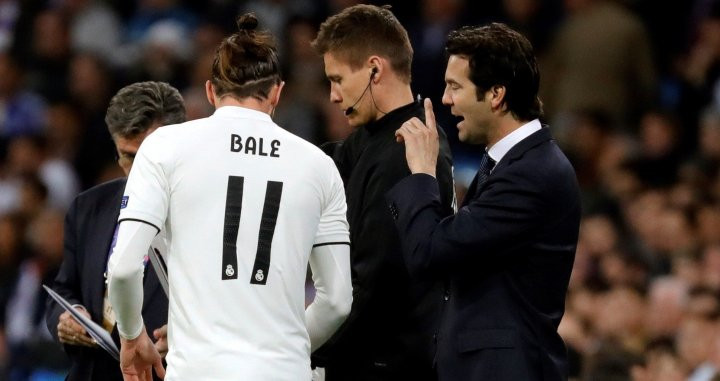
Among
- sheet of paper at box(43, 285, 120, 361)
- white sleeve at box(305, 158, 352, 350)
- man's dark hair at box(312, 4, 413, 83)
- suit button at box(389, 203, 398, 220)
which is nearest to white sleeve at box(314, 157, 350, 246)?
white sleeve at box(305, 158, 352, 350)

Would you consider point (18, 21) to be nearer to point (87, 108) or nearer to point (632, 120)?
point (87, 108)

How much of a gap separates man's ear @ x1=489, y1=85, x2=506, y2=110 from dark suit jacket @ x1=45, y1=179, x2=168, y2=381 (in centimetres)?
120

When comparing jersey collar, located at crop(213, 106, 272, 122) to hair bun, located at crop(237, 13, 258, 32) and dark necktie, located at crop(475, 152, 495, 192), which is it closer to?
hair bun, located at crop(237, 13, 258, 32)

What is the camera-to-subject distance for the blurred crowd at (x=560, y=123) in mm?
7711

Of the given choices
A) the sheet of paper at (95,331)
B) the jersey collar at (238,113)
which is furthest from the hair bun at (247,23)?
the sheet of paper at (95,331)

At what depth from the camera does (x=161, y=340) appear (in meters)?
4.27

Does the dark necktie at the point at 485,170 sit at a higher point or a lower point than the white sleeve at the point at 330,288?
higher

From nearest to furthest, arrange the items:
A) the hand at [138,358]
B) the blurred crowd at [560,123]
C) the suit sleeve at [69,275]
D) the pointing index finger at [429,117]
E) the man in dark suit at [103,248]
Answer: the hand at [138,358] < the pointing index finger at [429,117] < the man in dark suit at [103,248] < the suit sleeve at [69,275] < the blurred crowd at [560,123]

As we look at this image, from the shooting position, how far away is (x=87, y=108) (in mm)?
10953

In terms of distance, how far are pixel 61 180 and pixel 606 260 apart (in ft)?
14.1

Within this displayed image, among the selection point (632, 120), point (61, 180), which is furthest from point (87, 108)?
point (632, 120)

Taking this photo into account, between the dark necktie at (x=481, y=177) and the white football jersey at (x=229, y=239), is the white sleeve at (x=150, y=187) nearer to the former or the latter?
the white football jersey at (x=229, y=239)

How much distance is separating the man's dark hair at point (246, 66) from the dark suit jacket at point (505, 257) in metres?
0.51

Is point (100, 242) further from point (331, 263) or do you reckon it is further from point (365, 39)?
point (365, 39)
